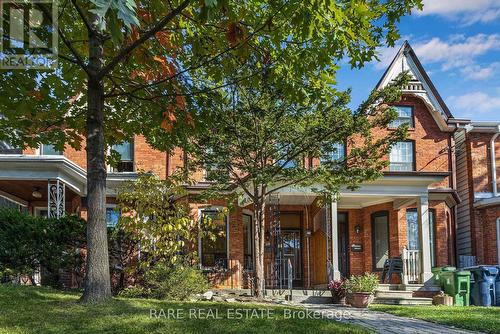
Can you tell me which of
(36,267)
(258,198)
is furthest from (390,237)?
(36,267)

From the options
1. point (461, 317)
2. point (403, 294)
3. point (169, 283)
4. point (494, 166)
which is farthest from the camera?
point (494, 166)

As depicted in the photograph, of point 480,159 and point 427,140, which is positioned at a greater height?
point 427,140

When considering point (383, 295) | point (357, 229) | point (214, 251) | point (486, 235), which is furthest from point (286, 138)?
point (486, 235)

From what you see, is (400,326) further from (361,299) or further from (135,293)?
(135,293)

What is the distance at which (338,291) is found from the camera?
1437cm

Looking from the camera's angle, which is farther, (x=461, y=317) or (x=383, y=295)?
(x=383, y=295)

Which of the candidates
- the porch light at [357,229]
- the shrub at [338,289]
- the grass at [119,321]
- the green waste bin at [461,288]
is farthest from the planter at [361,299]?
the grass at [119,321]

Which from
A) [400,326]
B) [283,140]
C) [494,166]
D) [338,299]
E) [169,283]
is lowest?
[338,299]

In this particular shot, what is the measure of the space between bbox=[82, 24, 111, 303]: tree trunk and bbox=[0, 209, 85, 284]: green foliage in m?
5.20

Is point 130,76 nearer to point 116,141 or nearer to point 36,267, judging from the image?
point 116,141

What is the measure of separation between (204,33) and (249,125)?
4.75 metres

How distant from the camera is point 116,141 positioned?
9094 mm

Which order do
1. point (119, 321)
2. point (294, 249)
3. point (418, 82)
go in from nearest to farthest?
point (119, 321), point (294, 249), point (418, 82)

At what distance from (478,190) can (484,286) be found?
6130 millimetres
